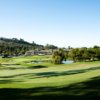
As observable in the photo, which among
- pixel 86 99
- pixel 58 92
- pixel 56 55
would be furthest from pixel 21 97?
pixel 56 55

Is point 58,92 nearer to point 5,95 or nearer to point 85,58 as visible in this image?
point 5,95

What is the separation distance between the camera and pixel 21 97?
17.5 metres

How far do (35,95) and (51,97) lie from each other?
1.48 meters

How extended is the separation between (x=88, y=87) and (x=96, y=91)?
5.77 feet

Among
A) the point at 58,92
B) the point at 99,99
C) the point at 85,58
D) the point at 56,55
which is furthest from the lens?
the point at 85,58

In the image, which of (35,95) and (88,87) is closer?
(35,95)

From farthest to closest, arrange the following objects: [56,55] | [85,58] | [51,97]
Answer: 1. [85,58]
2. [56,55]
3. [51,97]

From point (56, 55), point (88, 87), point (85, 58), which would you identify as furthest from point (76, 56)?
point (88, 87)

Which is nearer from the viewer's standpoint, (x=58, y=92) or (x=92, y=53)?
(x=58, y=92)

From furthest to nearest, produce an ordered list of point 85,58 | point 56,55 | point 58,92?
point 85,58, point 56,55, point 58,92

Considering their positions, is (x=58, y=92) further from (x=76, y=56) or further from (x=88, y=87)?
(x=76, y=56)

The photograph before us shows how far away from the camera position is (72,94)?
57.0ft

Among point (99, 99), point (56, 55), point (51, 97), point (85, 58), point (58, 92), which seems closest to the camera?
point (99, 99)

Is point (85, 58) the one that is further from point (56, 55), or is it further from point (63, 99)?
point (63, 99)
